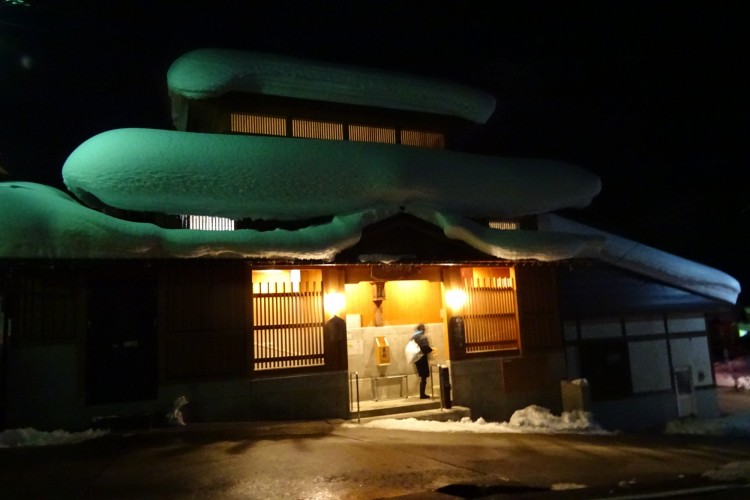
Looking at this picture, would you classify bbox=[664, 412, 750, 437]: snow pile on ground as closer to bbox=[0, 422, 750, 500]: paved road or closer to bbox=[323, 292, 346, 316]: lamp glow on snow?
bbox=[0, 422, 750, 500]: paved road

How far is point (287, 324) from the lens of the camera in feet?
38.5

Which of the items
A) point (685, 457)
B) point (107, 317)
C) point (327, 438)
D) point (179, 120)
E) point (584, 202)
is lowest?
point (685, 457)

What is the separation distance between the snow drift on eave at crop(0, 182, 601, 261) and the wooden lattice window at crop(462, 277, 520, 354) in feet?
11.3

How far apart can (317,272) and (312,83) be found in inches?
190

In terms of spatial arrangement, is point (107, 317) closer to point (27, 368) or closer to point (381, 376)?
point (27, 368)

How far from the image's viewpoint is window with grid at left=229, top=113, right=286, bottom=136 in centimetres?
1352

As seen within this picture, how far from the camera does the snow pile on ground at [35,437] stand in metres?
8.80

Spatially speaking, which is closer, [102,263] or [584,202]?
[102,263]

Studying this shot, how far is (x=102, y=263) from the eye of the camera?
379 inches

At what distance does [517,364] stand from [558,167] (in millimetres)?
5589

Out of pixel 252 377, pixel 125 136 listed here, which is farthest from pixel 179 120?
pixel 252 377

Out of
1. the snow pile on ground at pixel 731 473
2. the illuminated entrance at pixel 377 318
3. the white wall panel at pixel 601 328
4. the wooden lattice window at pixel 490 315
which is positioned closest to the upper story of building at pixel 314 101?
the illuminated entrance at pixel 377 318

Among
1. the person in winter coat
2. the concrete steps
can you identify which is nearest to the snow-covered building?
the concrete steps

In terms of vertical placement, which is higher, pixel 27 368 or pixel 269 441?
pixel 27 368
